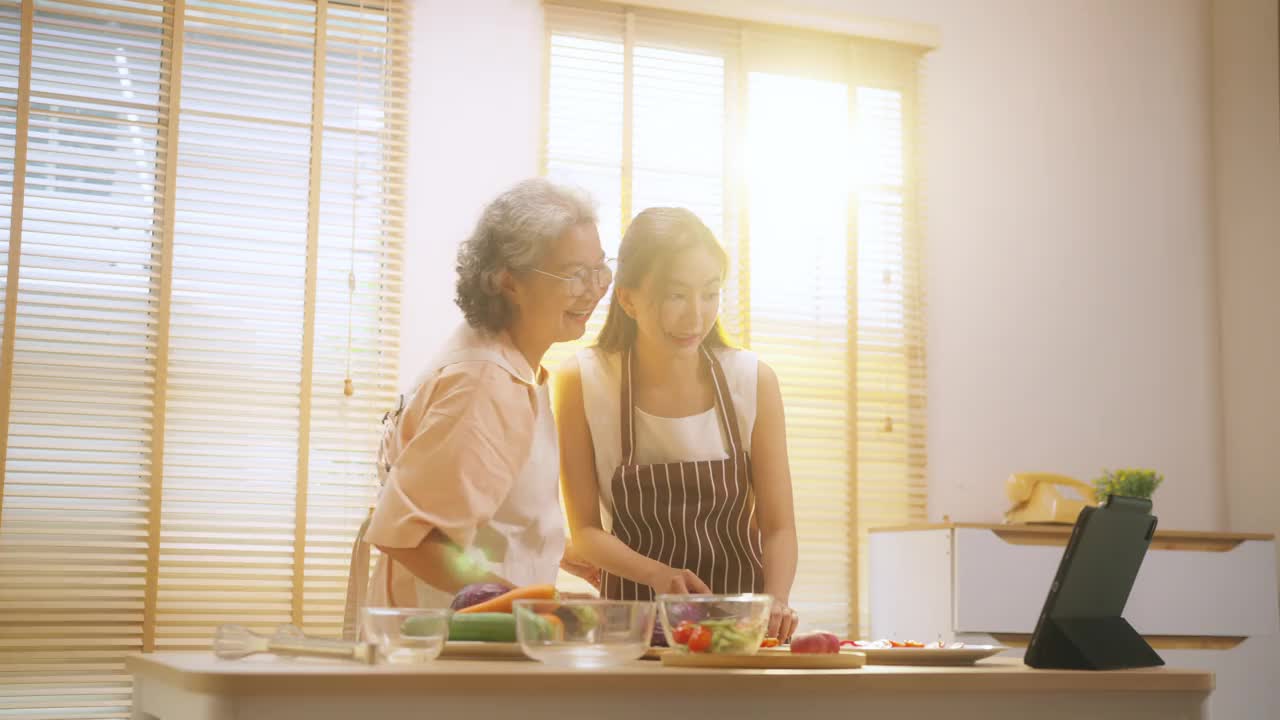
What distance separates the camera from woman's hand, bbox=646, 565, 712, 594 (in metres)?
1.93

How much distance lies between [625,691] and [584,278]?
0.91m

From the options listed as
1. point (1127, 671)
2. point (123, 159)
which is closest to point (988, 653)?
point (1127, 671)

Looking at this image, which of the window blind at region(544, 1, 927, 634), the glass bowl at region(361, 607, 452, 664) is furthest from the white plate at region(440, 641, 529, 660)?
the window blind at region(544, 1, 927, 634)

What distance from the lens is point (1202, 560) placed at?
165 inches

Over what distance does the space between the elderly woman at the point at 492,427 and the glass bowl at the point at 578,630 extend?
1.31 feet

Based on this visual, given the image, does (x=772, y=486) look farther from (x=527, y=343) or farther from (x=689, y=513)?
(x=527, y=343)

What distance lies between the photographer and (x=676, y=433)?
7.40ft

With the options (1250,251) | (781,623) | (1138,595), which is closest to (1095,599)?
(781,623)

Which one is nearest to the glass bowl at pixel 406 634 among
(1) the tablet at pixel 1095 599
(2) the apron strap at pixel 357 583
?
(2) the apron strap at pixel 357 583

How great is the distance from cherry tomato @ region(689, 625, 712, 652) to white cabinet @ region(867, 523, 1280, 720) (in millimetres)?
2644

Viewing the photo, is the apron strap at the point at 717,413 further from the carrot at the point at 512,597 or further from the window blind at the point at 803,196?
the window blind at the point at 803,196

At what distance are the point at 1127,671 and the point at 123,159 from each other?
3.50 meters

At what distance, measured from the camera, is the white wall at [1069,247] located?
480 cm

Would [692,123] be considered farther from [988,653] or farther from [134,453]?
[988,653]
